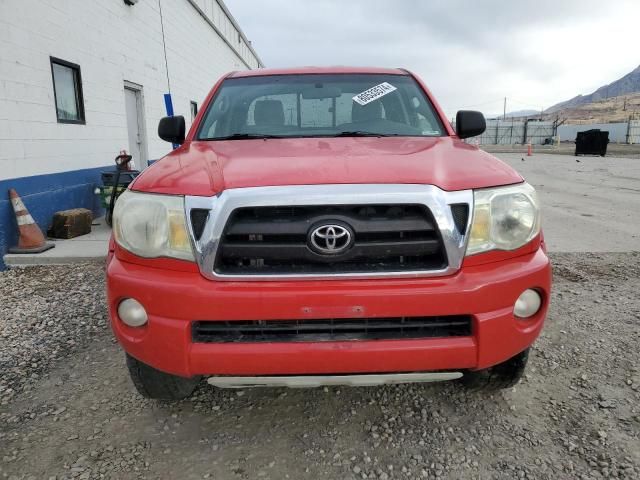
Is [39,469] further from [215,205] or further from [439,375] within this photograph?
[439,375]

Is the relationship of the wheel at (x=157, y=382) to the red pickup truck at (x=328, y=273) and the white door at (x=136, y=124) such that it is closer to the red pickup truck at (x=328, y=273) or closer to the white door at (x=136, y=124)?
the red pickup truck at (x=328, y=273)

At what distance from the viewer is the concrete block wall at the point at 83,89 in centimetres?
554

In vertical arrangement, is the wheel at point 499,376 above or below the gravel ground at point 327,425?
above

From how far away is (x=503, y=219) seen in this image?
6.54 ft

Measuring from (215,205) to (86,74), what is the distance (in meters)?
6.89

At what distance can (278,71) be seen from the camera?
3545mm

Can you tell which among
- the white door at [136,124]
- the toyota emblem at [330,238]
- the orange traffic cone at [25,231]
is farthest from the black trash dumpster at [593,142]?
the toyota emblem at [330,238]

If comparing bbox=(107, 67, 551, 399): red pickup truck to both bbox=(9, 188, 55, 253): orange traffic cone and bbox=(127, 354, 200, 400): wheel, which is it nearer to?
bbox=(127, 354, 200, 400): wheel

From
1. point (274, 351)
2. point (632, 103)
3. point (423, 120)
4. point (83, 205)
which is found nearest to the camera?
point (274, 351)

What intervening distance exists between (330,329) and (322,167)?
26.8 inches

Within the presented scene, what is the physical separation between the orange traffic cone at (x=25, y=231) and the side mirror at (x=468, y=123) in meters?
4.79

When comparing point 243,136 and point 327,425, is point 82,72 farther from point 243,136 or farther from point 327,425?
point 327,425

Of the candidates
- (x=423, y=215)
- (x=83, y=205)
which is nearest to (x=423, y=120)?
(x=423, y=215)

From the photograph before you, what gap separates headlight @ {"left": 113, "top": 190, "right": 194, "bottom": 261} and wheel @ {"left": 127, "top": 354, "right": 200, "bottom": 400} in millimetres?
613
